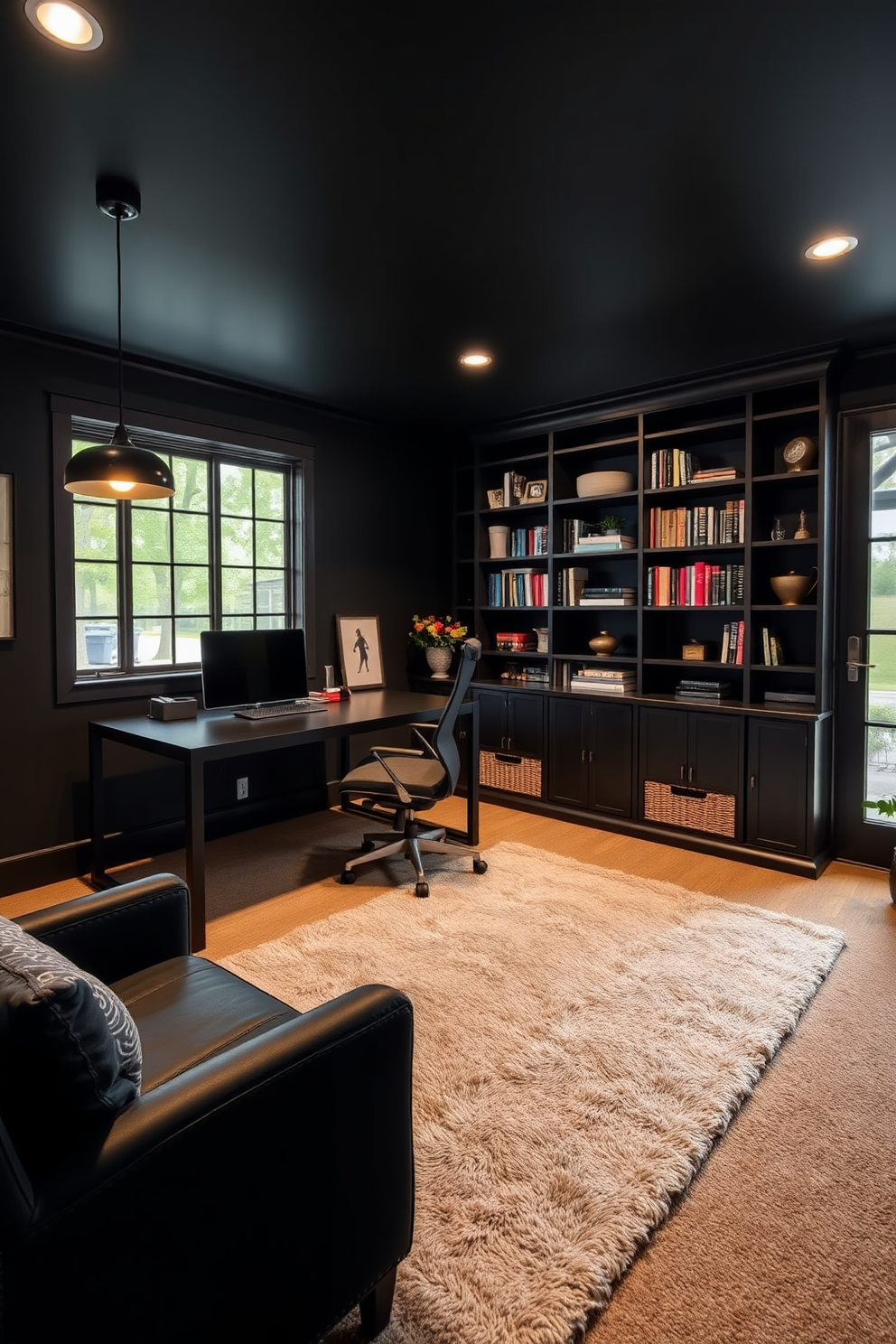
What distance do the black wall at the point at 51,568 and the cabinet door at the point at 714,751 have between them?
6.77 ft

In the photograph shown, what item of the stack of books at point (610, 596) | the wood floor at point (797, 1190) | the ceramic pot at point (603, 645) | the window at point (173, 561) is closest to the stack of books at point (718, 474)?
the stack of books at point (610, 596)

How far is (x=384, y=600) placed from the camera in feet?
→ 16.6

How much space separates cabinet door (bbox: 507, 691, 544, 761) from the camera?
463cm

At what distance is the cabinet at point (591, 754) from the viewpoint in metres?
4.25

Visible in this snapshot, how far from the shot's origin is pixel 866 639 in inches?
144

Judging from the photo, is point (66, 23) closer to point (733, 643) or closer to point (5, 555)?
point (5, 555)

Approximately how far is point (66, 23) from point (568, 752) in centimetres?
378

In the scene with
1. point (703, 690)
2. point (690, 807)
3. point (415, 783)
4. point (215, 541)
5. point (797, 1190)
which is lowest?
point (797, 1190)

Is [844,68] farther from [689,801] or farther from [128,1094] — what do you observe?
[689,801]

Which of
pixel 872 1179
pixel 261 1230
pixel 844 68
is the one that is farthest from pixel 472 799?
pixel 844 68

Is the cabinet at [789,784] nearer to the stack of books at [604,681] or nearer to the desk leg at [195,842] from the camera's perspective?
the stack of books at [604,681]

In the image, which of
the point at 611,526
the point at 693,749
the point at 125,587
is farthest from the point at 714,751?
the point at 125,587

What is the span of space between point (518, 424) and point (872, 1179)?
411 centimetres

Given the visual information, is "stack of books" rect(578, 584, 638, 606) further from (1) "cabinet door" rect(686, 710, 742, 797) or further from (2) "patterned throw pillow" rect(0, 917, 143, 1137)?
(2) "patterned throw pillow" rect(0, 917, 143, 1137)
